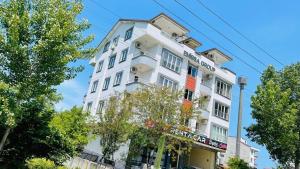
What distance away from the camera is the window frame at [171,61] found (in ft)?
126

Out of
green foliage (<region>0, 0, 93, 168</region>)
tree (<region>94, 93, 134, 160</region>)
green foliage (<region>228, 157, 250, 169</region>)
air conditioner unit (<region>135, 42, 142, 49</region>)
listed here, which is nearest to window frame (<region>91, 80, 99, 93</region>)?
air conditioner unit (<region>135, 42, 142, 49</region>)

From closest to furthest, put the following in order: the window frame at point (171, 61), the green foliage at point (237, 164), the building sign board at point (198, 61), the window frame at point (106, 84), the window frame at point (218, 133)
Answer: the green foliage at point (237, 164) → the window frame at point (171, 61) → the window frame at point (106, 84) → the building sign board at point (198, 61) → the window frame at point (218, 133)

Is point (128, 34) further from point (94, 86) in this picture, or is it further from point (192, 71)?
point (192, 71)

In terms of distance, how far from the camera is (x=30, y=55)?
1561 centimetres

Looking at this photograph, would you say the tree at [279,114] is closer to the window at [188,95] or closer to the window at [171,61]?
Answer: the window at [188,95]

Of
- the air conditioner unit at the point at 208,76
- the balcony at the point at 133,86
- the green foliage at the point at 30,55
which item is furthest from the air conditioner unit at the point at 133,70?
the green foliage at the point at 30,55

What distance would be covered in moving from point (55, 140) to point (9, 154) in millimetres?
2363

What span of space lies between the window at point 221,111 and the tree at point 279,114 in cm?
1255

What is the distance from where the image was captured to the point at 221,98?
45031 millimetres

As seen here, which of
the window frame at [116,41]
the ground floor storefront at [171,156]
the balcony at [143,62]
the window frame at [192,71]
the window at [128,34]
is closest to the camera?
the ground floor storefront at [171,156]

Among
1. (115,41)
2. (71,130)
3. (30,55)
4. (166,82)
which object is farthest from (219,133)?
(30,55)

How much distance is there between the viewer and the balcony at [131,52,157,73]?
36.1 meters

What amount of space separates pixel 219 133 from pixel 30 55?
32.0 meters

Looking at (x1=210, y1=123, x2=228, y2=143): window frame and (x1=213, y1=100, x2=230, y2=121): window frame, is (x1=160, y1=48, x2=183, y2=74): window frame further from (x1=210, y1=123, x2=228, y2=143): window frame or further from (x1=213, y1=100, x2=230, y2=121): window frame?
(x1=210, y1=123, x2=228, y2=143): window frame
